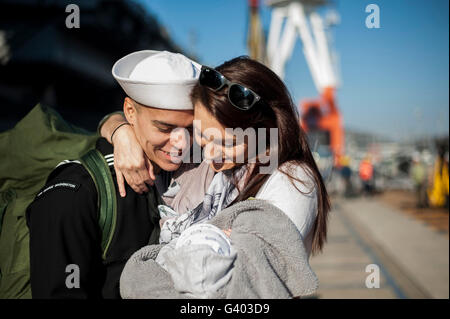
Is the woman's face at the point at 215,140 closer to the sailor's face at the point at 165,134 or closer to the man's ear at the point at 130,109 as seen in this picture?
the sailor's face at the point at 165,134

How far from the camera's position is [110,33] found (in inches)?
758

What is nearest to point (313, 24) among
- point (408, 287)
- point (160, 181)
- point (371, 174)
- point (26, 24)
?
point (371, 174)

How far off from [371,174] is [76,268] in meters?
18.4

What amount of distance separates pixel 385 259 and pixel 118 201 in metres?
7.00

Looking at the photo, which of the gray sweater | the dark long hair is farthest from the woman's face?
the gray sweater

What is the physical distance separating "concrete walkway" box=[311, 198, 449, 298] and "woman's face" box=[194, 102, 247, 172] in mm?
4316

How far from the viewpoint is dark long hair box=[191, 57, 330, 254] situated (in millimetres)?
1855

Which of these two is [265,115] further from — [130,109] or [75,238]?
[75,238]

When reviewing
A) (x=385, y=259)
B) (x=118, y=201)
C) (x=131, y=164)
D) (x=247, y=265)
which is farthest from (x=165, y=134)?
(x=385, y=259)

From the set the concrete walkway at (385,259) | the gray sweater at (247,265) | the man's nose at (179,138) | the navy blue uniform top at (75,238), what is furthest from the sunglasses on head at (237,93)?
the concrete walkway at (385,259)

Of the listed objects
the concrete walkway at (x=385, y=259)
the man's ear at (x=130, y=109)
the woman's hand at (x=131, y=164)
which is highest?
the man's ear at (x=130, y=109)

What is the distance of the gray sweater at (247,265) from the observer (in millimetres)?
1462

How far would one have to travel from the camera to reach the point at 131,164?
6.43 feet
